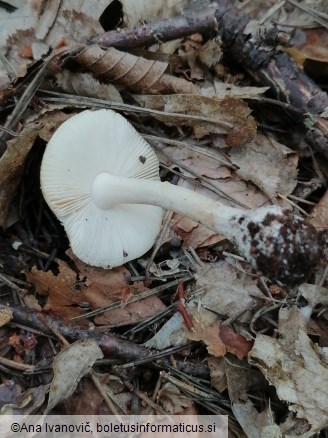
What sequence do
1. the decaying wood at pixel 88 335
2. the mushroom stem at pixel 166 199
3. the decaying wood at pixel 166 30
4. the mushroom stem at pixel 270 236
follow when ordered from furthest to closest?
the decaying wood at pixel 166 30 < the decaying wood at pixel 88 335 < the mushroom stem at pixel 166 199 < the mushroom stem at pixel 270 236

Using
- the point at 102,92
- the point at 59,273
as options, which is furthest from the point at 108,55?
the point at 59,273

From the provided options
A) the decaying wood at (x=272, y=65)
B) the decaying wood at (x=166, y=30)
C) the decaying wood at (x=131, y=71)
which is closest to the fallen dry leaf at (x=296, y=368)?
the decaying wood at (x=272, y=65)

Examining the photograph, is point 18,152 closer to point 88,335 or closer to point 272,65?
point 88,335

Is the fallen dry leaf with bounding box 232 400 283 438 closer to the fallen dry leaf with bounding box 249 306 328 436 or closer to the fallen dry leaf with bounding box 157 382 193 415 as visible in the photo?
the fallen dry leaf with bounding box 249 306 328 436

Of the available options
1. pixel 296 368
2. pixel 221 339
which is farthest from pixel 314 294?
pixel 221 339

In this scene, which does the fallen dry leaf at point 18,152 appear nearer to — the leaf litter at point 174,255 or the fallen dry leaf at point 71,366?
the leaf litter at point 174,255

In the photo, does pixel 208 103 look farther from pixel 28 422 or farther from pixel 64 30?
pixel 28 422
